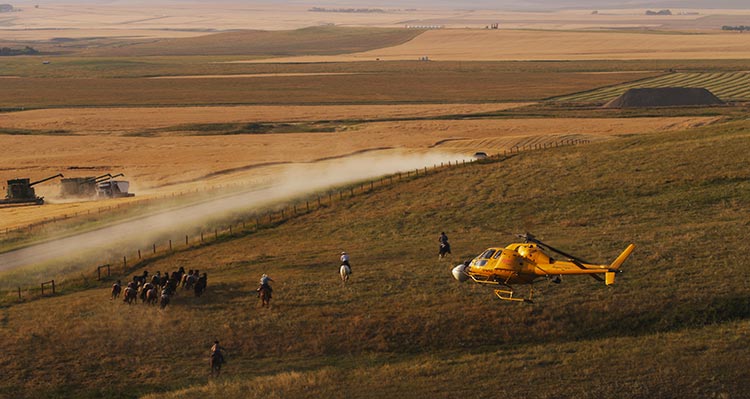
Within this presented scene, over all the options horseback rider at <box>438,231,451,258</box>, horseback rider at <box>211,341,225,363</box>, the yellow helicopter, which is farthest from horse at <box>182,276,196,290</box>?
the yellow helicopter

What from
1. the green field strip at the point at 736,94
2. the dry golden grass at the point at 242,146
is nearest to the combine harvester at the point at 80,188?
the dry golden grass at the point at 242,146

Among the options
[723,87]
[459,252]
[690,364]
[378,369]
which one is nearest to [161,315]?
[378,369]

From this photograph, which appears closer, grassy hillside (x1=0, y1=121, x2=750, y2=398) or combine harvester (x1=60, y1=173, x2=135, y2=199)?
grassy hillside (x1=0, y1=121, x2=750, y2=398)

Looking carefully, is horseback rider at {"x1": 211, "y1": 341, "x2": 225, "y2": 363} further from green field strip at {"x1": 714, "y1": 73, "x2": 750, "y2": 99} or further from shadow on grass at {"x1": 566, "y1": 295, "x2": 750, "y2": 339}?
green field strip at {"x1": 714, "y1": 73, "x2": 750, "y2": 99}

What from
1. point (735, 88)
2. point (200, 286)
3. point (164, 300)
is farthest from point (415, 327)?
point (735, 88)

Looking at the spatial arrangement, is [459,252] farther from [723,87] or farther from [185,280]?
[723,87]

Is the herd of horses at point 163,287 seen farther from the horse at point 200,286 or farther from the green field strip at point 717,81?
the green field strip at point 717,81

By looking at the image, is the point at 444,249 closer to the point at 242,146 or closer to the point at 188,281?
the point at 188,281

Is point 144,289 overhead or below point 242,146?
below
